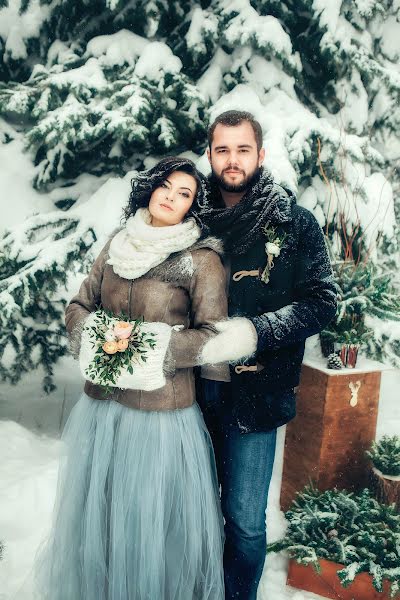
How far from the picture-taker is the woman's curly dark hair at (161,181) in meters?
1.94

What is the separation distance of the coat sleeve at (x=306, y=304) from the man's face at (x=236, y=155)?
296 millimetres

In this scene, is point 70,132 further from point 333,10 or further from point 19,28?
point 333,10

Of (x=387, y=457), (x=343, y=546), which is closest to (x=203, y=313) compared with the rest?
(x=343, y=546)

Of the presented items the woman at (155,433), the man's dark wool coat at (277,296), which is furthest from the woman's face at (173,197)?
the man's dark wool coat at (277,296)

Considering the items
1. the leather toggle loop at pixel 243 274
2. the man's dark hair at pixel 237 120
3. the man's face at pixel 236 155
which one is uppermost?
the man's dark hair at pixel 237 120

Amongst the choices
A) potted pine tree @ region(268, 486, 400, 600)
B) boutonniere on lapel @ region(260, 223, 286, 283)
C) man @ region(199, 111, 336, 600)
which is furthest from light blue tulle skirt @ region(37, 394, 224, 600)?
potted pine tree @ region(268, 486, 400, 600)

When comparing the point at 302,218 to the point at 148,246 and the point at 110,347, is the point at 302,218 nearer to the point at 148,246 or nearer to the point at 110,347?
the point at 148,246

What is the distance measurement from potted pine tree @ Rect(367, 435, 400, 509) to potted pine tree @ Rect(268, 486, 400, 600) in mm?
103

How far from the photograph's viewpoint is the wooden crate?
9.48ft

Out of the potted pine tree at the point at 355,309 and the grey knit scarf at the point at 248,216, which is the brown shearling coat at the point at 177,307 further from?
the potted pine tree at the point at 355,309

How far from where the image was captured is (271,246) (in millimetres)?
1985

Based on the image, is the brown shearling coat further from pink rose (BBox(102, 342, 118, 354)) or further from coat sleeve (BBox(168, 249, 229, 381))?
pink rose (BBox(102, 342, 118, 354))

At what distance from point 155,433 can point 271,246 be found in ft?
2.80

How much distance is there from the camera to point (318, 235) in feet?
6.73
